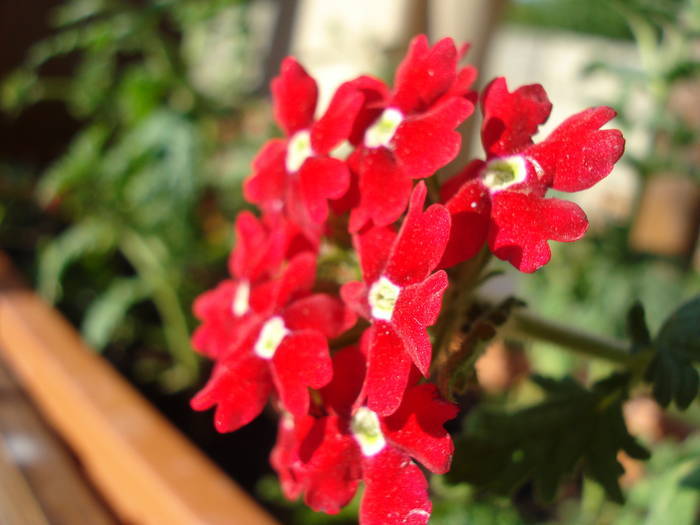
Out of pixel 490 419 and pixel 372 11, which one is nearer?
pixel 490 419

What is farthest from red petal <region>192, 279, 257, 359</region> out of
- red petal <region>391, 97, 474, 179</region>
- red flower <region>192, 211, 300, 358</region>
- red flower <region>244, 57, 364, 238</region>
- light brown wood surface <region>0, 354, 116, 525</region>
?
light brown wood surface <region>0, 354, 116, 525</region>

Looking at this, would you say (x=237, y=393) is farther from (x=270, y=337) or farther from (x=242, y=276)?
(x=242, y=276)

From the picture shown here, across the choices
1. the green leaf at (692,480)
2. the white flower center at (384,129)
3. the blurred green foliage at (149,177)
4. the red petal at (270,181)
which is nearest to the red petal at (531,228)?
the white flower center at (384,129)

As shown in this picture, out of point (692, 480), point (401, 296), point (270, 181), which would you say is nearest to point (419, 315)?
point (401, 296)

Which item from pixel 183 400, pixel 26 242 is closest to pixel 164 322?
pixel 183 400

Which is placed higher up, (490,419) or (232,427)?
(232,427)

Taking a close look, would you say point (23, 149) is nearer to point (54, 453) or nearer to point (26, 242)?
point (26, 242)
